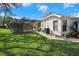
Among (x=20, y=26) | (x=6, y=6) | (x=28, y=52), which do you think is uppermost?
(x=6, y=6)

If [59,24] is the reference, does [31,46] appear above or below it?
below

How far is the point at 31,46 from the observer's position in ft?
6.30

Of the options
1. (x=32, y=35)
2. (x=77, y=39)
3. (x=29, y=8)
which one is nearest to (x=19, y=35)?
(x=32, y=35)

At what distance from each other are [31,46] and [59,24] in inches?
12.9

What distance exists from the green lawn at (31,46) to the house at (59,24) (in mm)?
91

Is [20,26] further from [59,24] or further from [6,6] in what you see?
→ [59,24]

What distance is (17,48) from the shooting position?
192 centimetres

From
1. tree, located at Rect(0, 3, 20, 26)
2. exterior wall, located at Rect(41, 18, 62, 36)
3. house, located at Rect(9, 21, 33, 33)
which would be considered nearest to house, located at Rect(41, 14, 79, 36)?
exterior wall, located at Rect(41, 18, 62, 36)

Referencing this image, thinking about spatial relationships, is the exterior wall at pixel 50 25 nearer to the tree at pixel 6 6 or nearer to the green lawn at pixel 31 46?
the green lawn at pixel 31 46

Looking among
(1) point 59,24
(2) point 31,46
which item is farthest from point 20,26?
(1) point 59,24

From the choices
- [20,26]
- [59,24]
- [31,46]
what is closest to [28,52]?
[31,46]

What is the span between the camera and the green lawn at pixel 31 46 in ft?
6.24

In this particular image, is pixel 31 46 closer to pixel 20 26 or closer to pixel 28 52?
pixel 28 52

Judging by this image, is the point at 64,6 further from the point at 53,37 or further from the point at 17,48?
the point at 17,48
